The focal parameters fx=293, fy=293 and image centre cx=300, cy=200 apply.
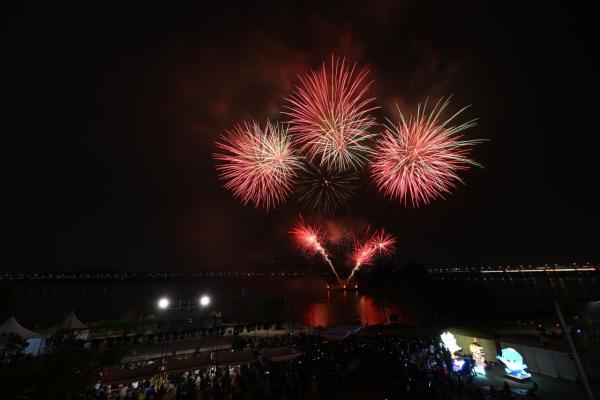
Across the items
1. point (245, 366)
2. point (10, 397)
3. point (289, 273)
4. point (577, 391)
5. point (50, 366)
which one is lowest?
point (577, 391)

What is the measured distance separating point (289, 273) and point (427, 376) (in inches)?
6606

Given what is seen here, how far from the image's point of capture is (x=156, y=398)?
14852 millimetres

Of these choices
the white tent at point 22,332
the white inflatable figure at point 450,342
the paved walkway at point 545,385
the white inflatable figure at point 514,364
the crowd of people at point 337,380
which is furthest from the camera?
the white inflatable figure at point 450,342

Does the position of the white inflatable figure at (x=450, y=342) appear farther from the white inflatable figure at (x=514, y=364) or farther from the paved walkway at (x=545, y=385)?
the white inflatable figure at (x=514, y=364)

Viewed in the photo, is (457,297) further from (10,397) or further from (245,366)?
(10,397)

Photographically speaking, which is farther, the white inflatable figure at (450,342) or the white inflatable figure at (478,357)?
the white inflatable figure at (450,342)

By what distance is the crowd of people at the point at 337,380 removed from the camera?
14.7 meters

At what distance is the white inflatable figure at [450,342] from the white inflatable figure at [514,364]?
3.00 m

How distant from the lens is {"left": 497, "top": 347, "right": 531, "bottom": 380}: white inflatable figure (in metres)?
16.2

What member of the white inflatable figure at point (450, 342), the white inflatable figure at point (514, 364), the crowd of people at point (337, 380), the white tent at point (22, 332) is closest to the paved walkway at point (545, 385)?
the white inflatable figure at point (514, 364)

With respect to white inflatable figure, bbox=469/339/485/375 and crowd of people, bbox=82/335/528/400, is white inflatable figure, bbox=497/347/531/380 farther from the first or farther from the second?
crowd of people, bbox=82/335/528/400

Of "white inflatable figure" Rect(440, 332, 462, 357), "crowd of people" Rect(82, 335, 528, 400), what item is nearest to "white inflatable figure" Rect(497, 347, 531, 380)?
"crowd of people" Rect(82, 335, 528, 400)

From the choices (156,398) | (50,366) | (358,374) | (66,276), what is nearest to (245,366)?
(156,398)

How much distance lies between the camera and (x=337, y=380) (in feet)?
53.1
